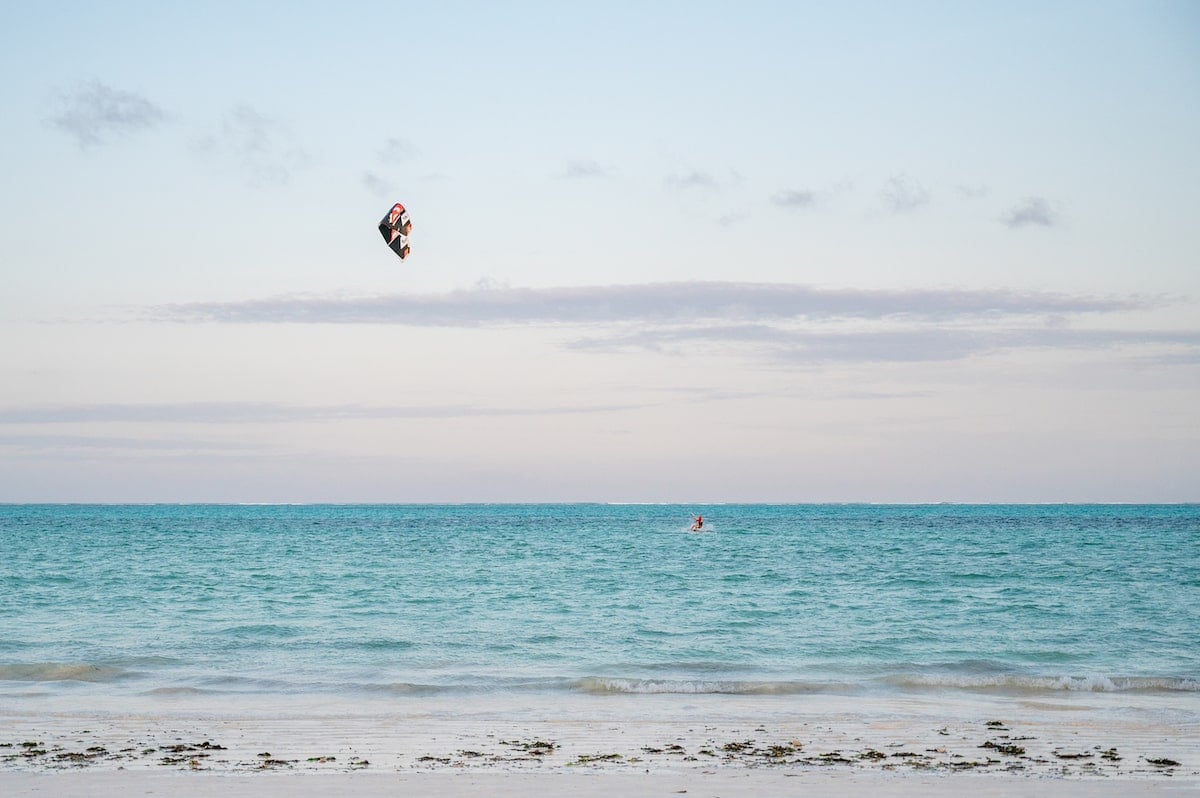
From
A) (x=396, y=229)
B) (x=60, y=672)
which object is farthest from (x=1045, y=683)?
(x=60, y=672)

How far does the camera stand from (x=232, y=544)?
6372cm

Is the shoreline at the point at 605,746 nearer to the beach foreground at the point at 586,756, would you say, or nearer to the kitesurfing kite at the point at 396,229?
the beach foreground at the point at 586,756

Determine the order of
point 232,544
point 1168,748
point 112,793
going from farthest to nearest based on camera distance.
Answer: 1. point 232,544
2. point 1168,748
3. point 112,793

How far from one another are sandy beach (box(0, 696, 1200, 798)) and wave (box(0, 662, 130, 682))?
12.4 ft

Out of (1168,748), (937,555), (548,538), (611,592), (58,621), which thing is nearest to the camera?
(1168,748)

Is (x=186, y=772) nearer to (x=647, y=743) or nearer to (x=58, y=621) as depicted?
(x=647, y=743)

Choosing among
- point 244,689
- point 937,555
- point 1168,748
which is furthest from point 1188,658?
point 937,555

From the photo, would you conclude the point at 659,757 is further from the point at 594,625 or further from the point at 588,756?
the point at 594,625

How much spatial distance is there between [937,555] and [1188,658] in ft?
101

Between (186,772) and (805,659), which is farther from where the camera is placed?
(805,659)

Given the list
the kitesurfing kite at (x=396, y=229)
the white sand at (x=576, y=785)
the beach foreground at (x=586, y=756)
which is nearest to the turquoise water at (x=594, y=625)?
the beach foreground at (x=586, y=756)

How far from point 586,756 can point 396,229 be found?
39.1 ft

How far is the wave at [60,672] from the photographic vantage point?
1830 cm

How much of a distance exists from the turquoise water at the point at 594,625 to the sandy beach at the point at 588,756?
2.89 m
